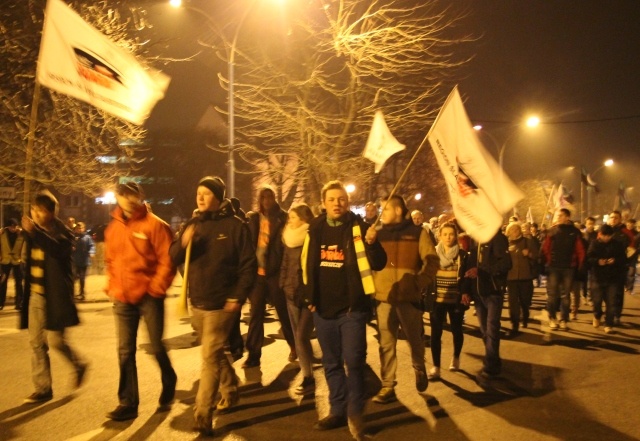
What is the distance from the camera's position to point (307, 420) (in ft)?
18.1

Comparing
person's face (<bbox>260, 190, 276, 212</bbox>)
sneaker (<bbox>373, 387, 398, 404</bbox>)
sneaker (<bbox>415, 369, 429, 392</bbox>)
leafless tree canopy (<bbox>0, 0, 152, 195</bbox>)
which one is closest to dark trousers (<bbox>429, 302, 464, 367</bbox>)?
sneaker (<bbox>415, 369, 429, 392</bbox>)

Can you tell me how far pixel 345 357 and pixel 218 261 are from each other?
48.4 inches

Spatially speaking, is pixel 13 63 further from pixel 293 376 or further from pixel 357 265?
pixel 357 265

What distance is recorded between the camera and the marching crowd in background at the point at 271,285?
511cm

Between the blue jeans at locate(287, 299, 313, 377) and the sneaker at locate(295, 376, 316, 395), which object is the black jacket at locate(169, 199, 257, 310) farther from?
the sneaker at locate(295, 376, 316, 395)

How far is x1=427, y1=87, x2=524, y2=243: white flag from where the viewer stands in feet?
18.8

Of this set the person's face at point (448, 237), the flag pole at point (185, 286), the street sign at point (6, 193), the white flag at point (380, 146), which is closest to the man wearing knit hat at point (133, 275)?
the flag pole at point (185, 286)

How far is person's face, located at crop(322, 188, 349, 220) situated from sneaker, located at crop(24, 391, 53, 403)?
3.14 m

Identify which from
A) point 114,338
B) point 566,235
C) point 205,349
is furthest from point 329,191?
point 566,235

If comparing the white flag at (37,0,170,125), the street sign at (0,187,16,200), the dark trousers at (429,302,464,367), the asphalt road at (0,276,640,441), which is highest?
the white flag at (37,0,170,125)

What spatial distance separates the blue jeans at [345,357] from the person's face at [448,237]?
2499 mm

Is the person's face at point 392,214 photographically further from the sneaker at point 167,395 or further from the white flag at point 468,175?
the sneaker at point 167,395

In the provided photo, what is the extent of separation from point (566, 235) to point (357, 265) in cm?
650

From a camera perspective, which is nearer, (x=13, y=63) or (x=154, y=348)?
(x=154, y=348)
